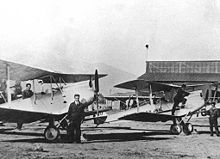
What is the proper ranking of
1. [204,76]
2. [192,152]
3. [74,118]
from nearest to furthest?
[192,152] → [74,118] → [204,76]

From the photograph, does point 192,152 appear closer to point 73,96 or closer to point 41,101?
point 73,96

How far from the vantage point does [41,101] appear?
1312cm

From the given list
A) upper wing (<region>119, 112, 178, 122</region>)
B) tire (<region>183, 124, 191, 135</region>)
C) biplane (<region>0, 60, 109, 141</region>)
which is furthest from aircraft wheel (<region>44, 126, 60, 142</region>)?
tire (<region>183, 124, 191, 135</region>)

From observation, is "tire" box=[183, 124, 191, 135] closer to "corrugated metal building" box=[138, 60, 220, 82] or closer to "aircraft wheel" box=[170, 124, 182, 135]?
"aircraft wheel" box=[170, 124, 182, 135]

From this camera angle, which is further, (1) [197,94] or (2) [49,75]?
(1) [197,94]

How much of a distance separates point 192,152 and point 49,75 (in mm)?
6272

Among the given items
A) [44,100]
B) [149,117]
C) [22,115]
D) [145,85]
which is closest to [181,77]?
[145,85]

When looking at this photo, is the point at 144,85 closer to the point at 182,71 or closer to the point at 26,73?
the point at 26,73

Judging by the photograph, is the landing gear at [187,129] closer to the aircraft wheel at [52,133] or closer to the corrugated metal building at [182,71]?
the aircraft wheel at [52,133]

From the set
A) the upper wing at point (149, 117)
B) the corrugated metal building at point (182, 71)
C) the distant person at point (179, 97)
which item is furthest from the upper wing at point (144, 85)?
the corrugated metal building at point (182, 71)

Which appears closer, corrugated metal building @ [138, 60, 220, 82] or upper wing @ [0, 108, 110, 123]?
upper wing @ [0, 108, 110, 123]

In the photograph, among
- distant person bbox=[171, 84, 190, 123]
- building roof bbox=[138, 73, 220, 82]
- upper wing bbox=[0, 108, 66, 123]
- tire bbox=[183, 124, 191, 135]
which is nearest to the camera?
upper wing bbox=[0, 108, 66, 123]

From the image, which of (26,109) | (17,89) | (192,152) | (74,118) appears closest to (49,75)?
(26,109)

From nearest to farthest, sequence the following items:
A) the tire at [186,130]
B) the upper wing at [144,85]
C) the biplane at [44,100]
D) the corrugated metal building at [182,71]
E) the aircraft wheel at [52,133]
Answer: the biplane at [44,100] < the aircraft wheel at [52,133] < the tire at [186,130] < the upper wing at [144,85] < the corrugated metal building at [182,71]
